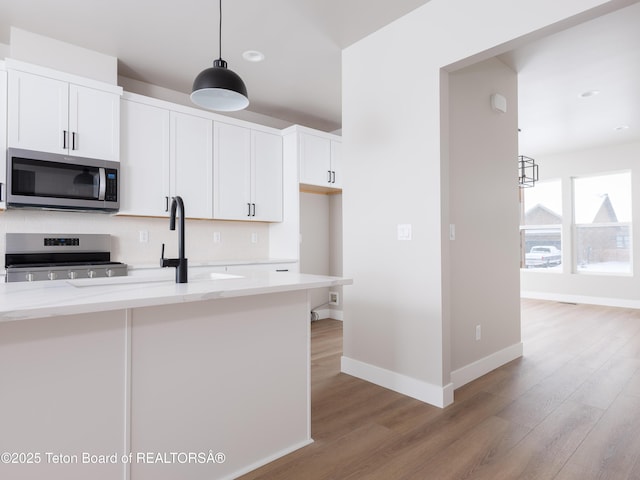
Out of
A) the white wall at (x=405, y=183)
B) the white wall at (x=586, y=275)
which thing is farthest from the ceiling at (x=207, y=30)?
the white wall at (x=586, y=275)

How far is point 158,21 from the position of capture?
109 inches

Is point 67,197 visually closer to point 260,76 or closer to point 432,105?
point 260,76

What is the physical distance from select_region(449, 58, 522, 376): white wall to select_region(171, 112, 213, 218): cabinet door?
7.76 feet

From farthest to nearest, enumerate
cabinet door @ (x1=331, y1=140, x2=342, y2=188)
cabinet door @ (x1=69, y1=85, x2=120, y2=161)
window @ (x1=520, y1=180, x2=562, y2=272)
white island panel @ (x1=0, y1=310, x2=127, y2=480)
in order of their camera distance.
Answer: window @ (x1=520, y1=180, x2=562, y2=272), cabinet door @ (x1=331, y1=140, x2=342, y2=188), cabinet door @ (x1=69, y1=85, x2=120, y2=161), white island panel @ (x1=0, y1=310, x2=127, y2=480)

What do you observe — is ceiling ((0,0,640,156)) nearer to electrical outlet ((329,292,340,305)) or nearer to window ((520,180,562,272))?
electrical outlet ((329,292,340,305))

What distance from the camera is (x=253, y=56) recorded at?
3.33 meters

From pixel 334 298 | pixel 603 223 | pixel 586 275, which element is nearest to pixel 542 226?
pixel 603 223

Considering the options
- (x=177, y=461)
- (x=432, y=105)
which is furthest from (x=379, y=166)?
(x=177, y=461)

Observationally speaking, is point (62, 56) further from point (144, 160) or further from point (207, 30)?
point (207, 30)

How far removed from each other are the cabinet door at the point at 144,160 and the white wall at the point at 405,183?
Result: 1726mm

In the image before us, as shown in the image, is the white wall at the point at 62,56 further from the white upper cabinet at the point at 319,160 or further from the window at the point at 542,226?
the window at the point at 542,226

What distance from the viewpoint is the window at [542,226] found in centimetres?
696

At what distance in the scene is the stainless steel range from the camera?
9.33 ft

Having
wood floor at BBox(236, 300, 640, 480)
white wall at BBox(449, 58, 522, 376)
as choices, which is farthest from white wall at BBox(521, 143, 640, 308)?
white wall at BBox(449, 58, 522, 376)
